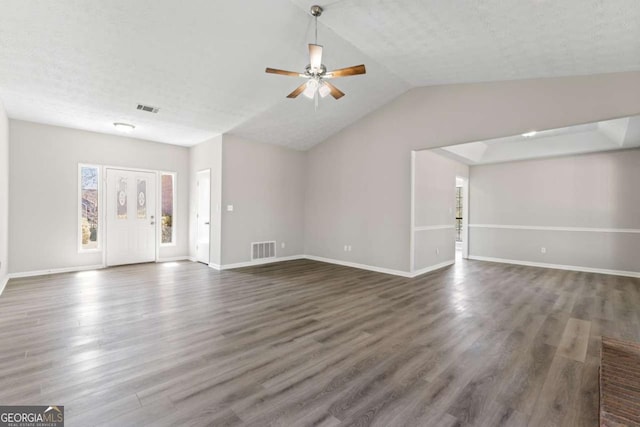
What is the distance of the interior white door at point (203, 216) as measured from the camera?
6.82 metres

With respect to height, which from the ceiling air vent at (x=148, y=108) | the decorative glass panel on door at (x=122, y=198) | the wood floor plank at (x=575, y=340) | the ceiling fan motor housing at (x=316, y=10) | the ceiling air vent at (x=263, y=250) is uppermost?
the ceiling fan motor housing at (x=316, y=10)

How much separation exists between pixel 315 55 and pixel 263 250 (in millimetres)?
4977

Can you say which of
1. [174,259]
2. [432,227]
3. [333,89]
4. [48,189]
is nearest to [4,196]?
[48,189]

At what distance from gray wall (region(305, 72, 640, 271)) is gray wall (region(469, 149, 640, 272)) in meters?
3.55

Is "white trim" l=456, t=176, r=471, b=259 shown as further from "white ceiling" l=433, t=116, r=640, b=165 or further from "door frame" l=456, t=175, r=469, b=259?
"white ceiling" l=433, t=116, r=640, b=165

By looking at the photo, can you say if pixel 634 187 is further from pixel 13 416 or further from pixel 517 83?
pixel 13 416

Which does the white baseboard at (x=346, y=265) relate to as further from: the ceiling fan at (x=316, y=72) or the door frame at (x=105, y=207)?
the ceiling fan at (x=316, y=72)

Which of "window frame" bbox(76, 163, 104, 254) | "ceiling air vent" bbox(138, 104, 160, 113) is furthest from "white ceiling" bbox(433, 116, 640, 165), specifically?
"window frame" bbox(76, 163, 104, 254)

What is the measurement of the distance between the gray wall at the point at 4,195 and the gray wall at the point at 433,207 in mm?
7127

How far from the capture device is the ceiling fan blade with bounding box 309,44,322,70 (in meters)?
3.09

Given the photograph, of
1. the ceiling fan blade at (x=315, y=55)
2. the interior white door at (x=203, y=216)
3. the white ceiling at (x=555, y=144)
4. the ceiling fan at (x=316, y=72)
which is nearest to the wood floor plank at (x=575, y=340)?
the white ceiling at (x=555, y=144)

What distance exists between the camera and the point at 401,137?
598cm

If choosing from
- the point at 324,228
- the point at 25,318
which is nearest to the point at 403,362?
the point at 25,318

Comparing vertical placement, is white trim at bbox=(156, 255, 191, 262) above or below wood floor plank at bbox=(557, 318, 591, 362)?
above
